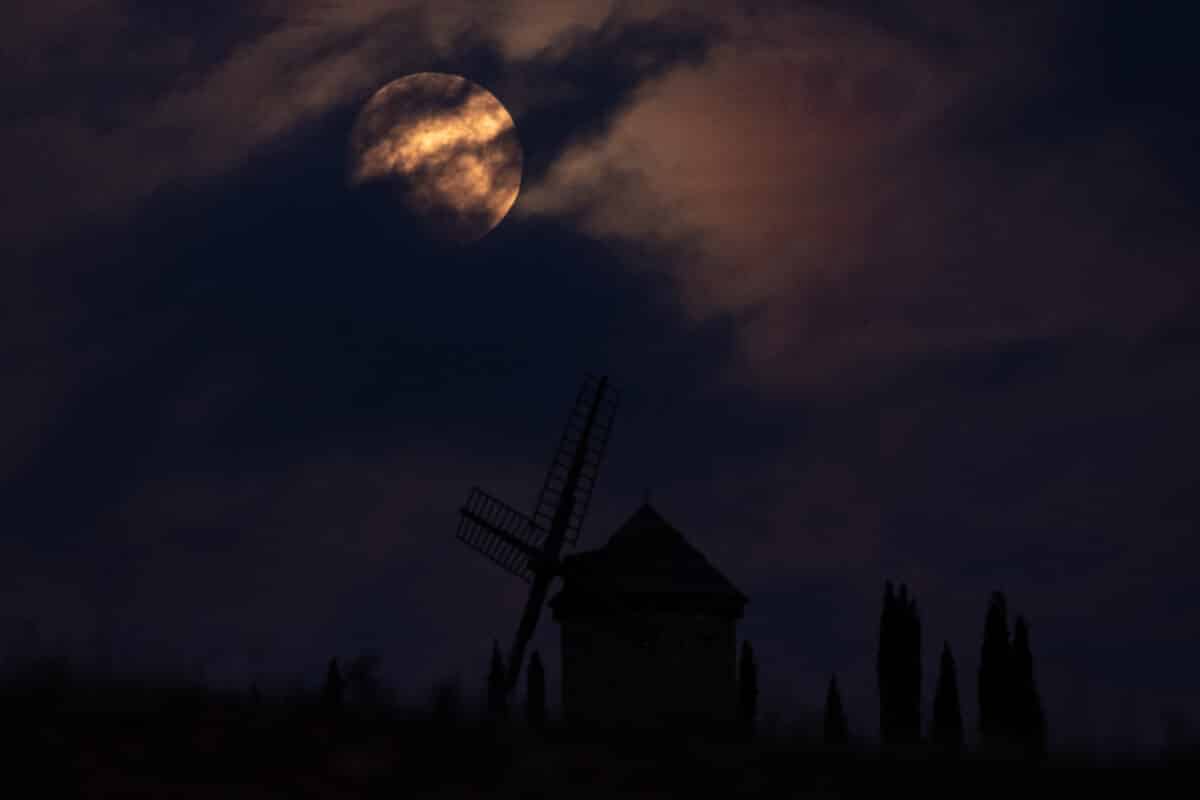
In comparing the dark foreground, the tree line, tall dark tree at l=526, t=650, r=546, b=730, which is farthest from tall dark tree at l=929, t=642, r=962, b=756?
the dark foreground

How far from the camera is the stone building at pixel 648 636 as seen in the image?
31.2m

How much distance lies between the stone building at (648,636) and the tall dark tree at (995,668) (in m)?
15.6

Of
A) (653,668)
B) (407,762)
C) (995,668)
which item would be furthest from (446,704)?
(995,668)

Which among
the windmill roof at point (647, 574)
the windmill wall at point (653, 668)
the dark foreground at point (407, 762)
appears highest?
the windmill roof at point (647, 574)

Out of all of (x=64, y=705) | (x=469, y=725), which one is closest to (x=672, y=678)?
(x=469, y=725)

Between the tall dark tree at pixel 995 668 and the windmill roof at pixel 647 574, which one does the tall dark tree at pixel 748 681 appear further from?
the windmill roof at pixel 647 574

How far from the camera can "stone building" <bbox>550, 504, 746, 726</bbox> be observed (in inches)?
1229

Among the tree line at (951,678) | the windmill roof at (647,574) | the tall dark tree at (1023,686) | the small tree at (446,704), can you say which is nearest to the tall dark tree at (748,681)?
the tree line at (951,678)

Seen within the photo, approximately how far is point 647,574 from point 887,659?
16.8 metres

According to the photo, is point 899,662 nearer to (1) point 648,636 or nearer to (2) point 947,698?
(2) point 947,698

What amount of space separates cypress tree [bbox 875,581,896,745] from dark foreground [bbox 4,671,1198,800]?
29.7 m

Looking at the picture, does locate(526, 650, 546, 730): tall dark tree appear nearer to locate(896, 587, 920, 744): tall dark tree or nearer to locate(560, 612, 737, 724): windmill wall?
locate(896, 587, 920, 744): tall dark tree

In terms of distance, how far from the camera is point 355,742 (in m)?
15.8

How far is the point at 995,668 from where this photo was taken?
4541cm
